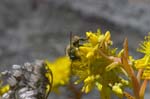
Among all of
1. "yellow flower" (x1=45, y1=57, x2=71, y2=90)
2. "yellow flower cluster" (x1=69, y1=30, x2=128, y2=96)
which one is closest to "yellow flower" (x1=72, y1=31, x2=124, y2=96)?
"yellow flower cluster" (x1=69, y1=30, x2=128, y2=96)

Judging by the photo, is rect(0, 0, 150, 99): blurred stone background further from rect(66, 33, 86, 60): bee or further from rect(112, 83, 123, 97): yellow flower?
rect(112, 83, 123, 97): yellow flower

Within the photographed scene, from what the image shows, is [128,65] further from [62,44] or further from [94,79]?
[62,44]

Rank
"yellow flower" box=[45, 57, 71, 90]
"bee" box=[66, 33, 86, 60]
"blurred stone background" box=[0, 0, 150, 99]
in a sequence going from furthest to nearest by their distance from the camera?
1. "blurred stone background" box=[0, 0, 150, 99]
2. "yellow flower" box=[45, 57, 71, 90]
3. "bee" box=[66, 33, 86, 60]

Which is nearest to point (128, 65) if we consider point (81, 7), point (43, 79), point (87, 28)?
point (43, 79)

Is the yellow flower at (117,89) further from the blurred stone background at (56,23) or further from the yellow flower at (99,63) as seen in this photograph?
the blurred stone background at (56,23)

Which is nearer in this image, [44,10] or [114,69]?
[114,69]

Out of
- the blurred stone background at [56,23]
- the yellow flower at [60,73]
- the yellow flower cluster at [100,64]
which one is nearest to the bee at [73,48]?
the yellow flower cluster at [100,64]
